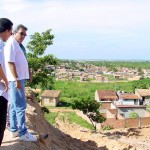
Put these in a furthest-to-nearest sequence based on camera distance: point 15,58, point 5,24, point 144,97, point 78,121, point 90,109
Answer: point 144,97
point 90,109
point 78,121
point 15,58
point 5,24

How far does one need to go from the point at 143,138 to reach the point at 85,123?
770cm

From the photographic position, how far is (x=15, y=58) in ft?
17.0

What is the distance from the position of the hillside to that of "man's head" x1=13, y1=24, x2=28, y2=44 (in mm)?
1607

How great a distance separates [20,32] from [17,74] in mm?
644

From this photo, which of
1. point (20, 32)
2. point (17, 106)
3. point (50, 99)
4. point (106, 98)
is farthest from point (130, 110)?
point (20, 32)

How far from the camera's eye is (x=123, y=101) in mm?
46031

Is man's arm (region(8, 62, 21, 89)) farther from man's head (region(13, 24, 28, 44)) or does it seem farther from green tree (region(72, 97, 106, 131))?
green tree (region(72, 97, 106, 131))

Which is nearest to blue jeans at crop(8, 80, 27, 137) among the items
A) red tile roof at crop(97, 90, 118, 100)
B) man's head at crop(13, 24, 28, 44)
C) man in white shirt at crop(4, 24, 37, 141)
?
man in white shirt at crop(4, 24, 37, 141)

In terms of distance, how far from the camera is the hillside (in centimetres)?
585

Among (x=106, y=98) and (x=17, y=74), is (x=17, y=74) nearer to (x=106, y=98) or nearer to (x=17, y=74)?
(x=17, y=74)

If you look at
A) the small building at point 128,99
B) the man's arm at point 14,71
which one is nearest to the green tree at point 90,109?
the small building at point 128,99

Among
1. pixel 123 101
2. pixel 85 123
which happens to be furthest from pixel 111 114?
pixel 123 101

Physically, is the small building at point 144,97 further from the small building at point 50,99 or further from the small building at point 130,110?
the small building at point 50,99

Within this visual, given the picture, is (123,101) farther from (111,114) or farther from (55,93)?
(111,114)
